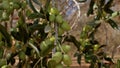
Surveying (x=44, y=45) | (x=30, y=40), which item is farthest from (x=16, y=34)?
(x=44, y=45)

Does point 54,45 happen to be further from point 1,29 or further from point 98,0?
point 98,0

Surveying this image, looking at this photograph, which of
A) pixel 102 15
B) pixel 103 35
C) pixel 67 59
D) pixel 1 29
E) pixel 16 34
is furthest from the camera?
pixel 103 35

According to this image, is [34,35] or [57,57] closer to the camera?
[57,57]

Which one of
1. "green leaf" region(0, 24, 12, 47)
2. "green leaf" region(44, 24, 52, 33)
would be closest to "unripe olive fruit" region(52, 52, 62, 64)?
"green leaf" region(44, 24, 52, 33)

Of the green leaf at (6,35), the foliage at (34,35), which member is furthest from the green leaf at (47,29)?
the green leaf at (6,35)

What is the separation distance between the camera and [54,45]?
118cm

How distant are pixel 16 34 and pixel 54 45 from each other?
10.8 inches

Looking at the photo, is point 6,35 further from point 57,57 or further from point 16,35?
point 57,57

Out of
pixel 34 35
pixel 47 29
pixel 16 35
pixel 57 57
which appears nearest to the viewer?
pixel 57 57

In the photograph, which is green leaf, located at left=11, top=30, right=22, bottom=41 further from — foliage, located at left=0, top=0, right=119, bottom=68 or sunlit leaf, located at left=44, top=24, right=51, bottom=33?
sunlit leaf, located at left=44, top=24, right=51, bottom=33

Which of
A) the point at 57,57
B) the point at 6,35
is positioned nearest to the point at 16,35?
the point at 6,35

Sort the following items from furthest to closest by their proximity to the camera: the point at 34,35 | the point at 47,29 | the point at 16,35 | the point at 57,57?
1. the point at 34,35
2. the point at 16,35
3. the point at 47,29
4. the point at 57,57

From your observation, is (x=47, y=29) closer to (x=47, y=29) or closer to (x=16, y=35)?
(x=47, y=29)

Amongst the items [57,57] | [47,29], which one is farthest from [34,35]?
[57,57]
